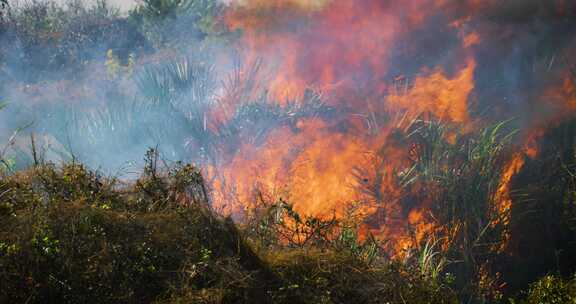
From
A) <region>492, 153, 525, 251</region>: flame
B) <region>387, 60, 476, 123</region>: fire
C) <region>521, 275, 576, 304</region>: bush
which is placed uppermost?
<region>387, 60, 476, 123</region>: fire

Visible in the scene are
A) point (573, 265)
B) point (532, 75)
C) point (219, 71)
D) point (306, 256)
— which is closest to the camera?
point (306, 256)

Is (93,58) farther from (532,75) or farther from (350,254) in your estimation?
(350,254)

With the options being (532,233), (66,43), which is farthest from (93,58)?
(532,233)

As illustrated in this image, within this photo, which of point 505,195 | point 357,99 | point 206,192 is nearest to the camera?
point 206,192

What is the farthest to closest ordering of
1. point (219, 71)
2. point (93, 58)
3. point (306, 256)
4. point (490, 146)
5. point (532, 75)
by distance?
point (93, 58) → point (219, 71) → point (532, 75) → point (490, 146) → point (306, 256)

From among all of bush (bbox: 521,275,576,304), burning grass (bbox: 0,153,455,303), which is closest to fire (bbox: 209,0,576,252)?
bush (bbox: 521,275,576,304)

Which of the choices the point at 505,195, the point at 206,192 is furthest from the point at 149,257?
the point at 505,195

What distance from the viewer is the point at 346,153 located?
792cm

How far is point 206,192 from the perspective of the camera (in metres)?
5.45

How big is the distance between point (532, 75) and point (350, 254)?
13.9 feet

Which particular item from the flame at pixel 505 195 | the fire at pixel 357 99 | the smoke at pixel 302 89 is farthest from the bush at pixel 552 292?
the smoke at pixel 302 89

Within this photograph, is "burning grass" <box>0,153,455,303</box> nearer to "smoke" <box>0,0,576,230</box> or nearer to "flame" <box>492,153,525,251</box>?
"flame" <box>492,153,525,251</box>

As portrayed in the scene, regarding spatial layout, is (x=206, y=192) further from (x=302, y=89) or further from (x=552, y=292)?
(x=302, y=89)

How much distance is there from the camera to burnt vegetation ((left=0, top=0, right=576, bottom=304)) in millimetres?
4023
